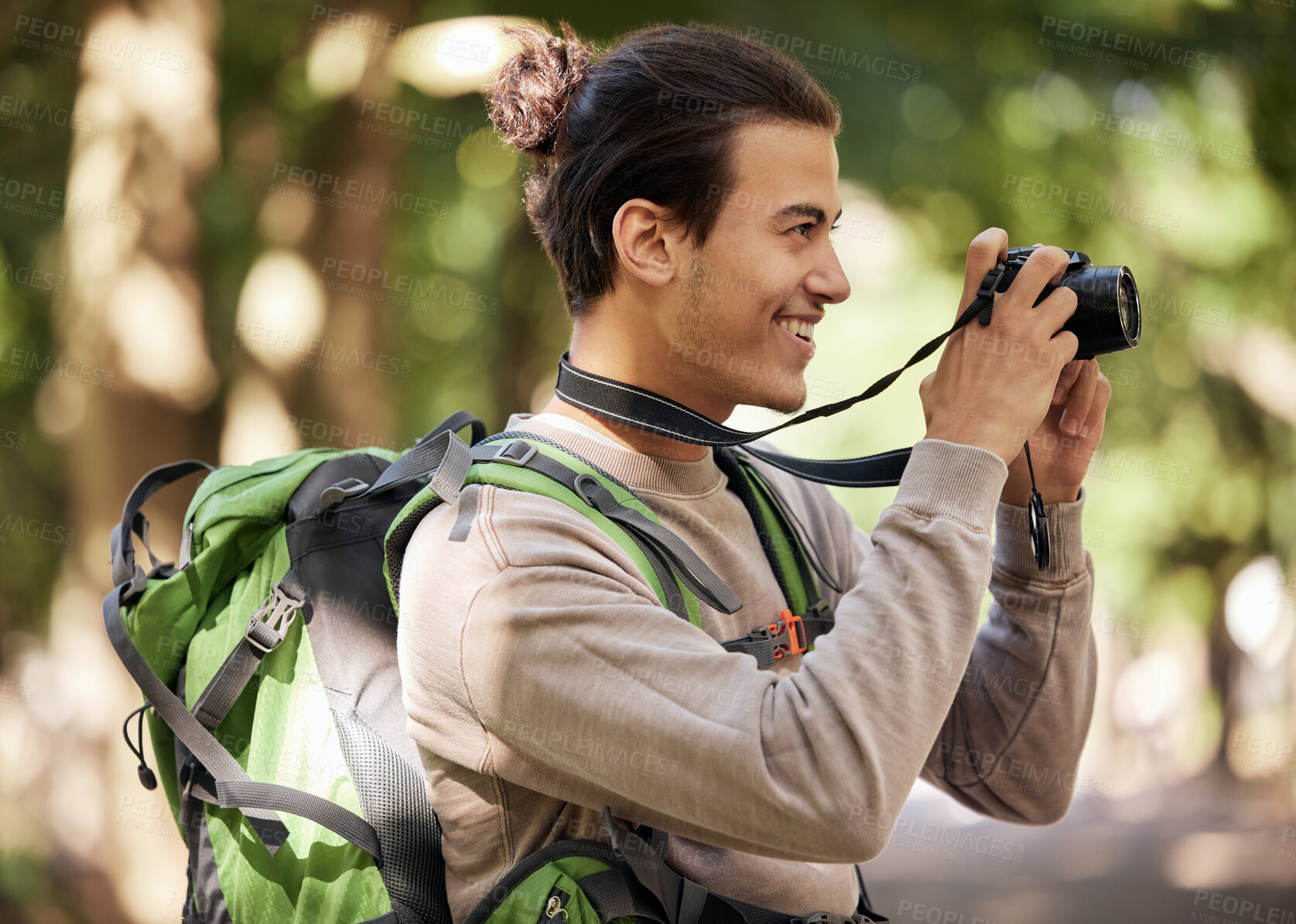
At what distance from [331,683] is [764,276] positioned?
34.0 inches

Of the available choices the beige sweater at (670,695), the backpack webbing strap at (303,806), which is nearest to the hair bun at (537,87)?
the beige sweater at (670,695)

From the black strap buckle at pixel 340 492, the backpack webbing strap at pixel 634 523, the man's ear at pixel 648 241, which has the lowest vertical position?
the black strap buckle at pixel 340 492

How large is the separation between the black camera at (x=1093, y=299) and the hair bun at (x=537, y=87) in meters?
0.77

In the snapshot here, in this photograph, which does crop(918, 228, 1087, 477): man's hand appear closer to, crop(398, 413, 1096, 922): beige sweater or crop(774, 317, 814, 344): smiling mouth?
crop(398, 413, 1096, 922): beige sweater

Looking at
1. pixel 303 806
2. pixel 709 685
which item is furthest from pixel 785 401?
pixel 303 806

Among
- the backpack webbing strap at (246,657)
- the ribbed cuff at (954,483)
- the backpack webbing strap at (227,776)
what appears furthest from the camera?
the backpack webbing strap at (246,657)

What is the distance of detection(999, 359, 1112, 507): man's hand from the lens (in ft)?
5.45

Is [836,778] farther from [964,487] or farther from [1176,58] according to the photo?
[1176,58]

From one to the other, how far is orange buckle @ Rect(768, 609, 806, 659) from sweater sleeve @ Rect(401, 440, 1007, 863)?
0.31m

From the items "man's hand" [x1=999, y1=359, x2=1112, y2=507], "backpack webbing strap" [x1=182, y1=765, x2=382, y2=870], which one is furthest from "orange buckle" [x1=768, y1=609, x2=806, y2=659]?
"backpack webbing strap" [x1=182, y1=765, x2=382, y2=870]

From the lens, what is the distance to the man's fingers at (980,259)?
1473mm

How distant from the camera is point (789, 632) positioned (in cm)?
159

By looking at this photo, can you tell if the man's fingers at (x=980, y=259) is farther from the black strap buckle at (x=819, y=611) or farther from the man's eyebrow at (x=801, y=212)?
the black strap buckle at (x=819, y=611)

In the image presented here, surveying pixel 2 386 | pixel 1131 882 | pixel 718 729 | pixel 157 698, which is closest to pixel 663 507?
pixel 718 729
